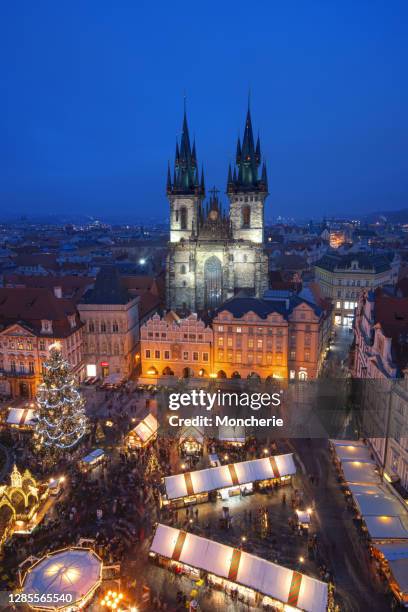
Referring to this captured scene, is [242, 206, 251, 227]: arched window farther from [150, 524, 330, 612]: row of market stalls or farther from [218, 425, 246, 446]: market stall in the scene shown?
[150, 524, 330, 612]: row of market stalls

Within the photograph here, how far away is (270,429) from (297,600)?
21.4m

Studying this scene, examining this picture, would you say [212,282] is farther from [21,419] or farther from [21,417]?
[21,419]

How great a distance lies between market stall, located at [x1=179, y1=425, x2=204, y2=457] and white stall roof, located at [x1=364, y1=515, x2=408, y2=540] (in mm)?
15305

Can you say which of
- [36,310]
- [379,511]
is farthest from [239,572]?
[36,310]

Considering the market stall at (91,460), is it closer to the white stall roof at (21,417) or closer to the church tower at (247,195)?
the white stall roof at (21,417)

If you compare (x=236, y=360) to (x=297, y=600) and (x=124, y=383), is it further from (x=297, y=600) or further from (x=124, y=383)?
(x=297, y=600)

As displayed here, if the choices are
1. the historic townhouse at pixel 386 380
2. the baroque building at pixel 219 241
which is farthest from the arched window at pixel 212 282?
the historic townhouse at pixel 386 380

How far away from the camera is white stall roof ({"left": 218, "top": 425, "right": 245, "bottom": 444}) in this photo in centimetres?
4203

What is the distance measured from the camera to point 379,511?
30.7 m

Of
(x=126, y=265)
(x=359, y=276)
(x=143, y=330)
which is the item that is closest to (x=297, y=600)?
(x=143, y=330)

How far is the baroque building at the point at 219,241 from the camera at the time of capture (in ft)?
252

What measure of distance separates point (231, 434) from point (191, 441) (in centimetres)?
355

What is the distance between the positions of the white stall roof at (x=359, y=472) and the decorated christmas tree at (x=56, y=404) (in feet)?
72.2

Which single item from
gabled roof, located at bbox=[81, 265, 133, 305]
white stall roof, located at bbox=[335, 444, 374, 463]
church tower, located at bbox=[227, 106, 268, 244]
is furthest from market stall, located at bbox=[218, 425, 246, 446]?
church tower, located at bbox=[227, 106, 268, 244]
